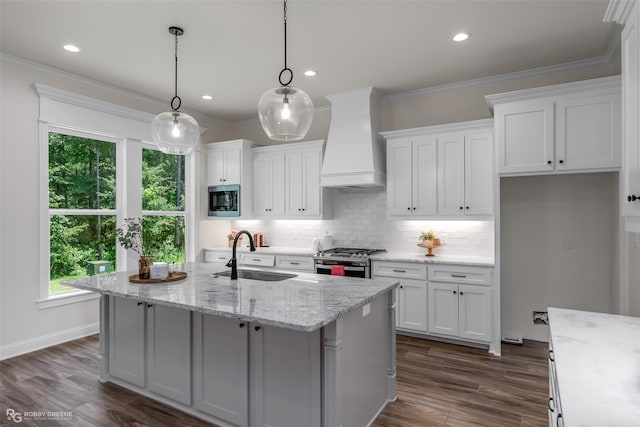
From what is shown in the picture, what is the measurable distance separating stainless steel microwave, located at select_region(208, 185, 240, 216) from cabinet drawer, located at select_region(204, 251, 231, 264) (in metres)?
0.60

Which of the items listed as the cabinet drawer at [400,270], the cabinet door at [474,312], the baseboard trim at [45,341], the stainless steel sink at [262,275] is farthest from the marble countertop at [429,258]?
the baseboard trim at [45,341]

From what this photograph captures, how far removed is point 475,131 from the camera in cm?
401

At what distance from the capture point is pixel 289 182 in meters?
5.34

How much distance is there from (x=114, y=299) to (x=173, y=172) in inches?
112

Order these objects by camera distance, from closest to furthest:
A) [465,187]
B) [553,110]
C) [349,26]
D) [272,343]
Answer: [272,343]
[349,26]
[553,110]
[465,187]

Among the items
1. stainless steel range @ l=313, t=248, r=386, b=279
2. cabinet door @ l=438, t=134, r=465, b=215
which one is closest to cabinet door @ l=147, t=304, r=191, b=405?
stainless steel range @ l=313, t=248, r=386, b=279

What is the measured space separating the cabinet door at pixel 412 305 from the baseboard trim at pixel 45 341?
12.1 feet

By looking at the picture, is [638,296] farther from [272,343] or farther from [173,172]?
[173,172]

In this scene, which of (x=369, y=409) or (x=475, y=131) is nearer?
(x=369, y=409)

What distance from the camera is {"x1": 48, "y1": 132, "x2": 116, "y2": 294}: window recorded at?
415 centimetres

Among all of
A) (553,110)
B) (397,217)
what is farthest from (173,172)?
(553,110)

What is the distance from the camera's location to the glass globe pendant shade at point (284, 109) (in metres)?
2.27

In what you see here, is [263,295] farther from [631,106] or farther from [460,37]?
[460,37]

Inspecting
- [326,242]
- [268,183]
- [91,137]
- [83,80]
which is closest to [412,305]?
[326,242]
